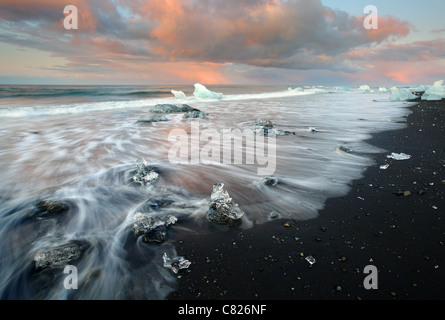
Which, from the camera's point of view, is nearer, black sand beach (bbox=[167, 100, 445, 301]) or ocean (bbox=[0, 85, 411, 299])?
black sand beach (bbox=[167, 100, 445, 301])

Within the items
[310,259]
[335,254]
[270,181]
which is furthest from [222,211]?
[270,181]

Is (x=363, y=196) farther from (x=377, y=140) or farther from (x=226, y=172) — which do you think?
(x=377, y=140)

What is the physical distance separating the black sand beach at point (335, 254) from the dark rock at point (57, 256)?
1.18 m

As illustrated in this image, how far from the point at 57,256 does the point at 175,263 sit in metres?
1.34

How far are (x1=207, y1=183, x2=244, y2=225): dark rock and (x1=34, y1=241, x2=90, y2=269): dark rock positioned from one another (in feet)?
5.44

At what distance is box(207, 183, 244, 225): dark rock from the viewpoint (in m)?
3.10

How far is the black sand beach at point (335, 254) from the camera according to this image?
6.70ft

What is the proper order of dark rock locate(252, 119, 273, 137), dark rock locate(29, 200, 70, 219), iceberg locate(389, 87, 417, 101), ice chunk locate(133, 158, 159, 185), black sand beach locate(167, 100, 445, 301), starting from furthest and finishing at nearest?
iceberg locate(389, 87, 417, 101) → dark rock locate(252, 119, 273, 137) → ice chunk locate(133, 158, 159, 185) → dark rock locate(29, 200, 70, 219) → black sand beach locate(167, 100, 445, 301)

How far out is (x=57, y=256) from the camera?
2.46 metres

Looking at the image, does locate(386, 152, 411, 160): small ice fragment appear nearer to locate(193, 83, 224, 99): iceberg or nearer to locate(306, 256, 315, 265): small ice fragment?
locate(306, 256, 315, 265): small ice fragment

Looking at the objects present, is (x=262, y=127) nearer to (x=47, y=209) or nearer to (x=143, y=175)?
(x=143, y=175)

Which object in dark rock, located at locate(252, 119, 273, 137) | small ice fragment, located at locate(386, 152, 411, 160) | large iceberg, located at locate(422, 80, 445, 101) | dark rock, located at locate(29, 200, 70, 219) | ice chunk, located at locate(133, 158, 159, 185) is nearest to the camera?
dark rock, located at locate(29, 200, 70, 219)

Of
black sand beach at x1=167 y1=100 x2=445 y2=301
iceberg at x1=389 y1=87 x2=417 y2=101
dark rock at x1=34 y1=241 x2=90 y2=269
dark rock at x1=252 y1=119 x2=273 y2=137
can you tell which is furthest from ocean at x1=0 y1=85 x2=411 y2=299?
iceberg at x1=389 y1=87 x2=417 y2=101
